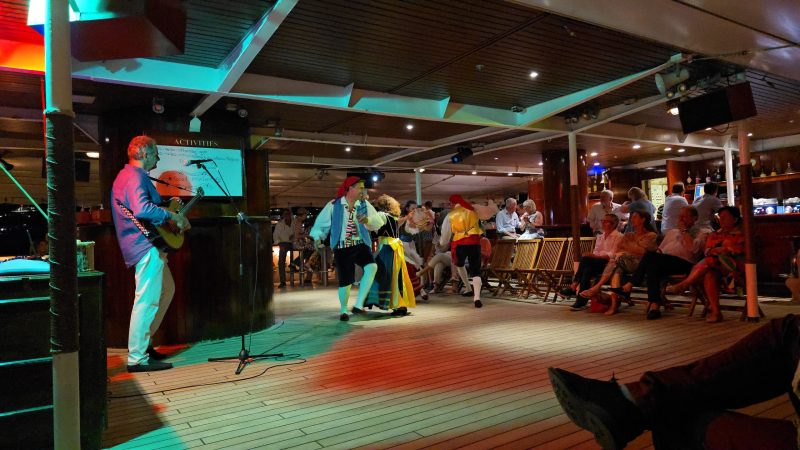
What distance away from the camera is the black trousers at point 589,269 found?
664cm

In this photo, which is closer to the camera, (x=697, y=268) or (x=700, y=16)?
(x=700, y=16)

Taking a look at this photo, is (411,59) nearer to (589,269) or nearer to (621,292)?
(589,269)

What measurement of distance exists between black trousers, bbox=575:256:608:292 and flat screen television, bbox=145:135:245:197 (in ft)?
16.0

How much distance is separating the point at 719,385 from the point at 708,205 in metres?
7.17

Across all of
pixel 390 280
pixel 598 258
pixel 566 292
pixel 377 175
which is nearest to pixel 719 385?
pixel 598 258

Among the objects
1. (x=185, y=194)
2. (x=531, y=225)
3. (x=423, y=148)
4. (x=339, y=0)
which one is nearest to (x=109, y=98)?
(x=185, y=194)

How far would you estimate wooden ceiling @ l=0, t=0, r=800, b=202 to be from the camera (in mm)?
4582

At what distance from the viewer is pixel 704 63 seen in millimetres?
6180

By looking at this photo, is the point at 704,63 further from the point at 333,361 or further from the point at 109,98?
the point at 109,98

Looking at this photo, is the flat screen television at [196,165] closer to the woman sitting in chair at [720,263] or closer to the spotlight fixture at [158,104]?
the spotlight fixture at [158,104]

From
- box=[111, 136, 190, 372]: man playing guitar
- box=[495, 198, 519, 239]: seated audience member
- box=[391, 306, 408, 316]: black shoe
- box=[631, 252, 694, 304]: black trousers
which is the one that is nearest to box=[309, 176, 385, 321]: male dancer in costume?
box=[391, 306, 408, 316]: black shoe

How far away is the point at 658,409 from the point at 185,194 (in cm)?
626

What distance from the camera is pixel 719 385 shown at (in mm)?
1743

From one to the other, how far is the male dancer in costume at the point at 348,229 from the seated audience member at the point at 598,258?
9.42ft
